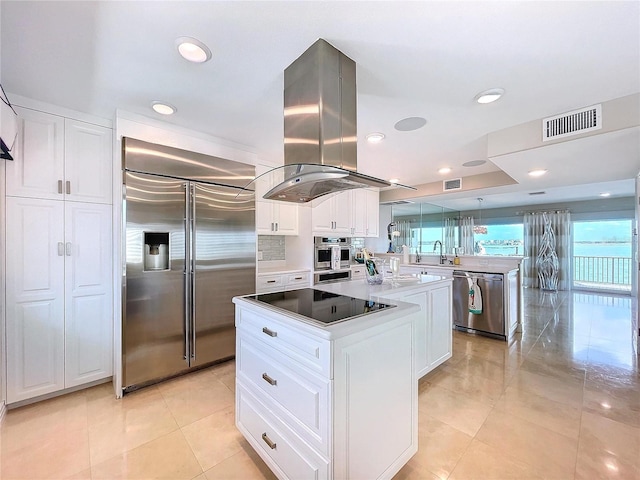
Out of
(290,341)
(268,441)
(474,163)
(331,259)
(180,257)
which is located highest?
(474,163)

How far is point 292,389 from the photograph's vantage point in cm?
131

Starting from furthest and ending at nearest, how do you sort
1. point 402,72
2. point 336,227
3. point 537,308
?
point 537,308 → point 336,227 → point 402,72

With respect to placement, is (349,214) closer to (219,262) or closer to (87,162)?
(219,262)

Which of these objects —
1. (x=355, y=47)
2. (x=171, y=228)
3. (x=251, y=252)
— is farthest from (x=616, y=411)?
(x=171, y=228)

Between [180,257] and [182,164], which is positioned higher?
[182,164]

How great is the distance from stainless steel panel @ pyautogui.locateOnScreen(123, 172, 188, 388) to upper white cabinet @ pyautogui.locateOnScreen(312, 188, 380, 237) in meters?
1.79

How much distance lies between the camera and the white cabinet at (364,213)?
4.44 m

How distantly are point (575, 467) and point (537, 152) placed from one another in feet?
8.08

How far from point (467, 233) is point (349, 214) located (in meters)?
5.68

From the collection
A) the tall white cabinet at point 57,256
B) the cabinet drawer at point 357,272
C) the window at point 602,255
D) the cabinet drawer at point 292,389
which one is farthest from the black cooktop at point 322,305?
the window at point 602,255

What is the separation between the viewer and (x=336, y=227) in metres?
Result: 4.09

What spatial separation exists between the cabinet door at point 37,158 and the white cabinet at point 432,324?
2.92m

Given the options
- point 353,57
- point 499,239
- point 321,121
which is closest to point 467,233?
point 499,239

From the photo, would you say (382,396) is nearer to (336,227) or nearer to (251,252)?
(251,252)
